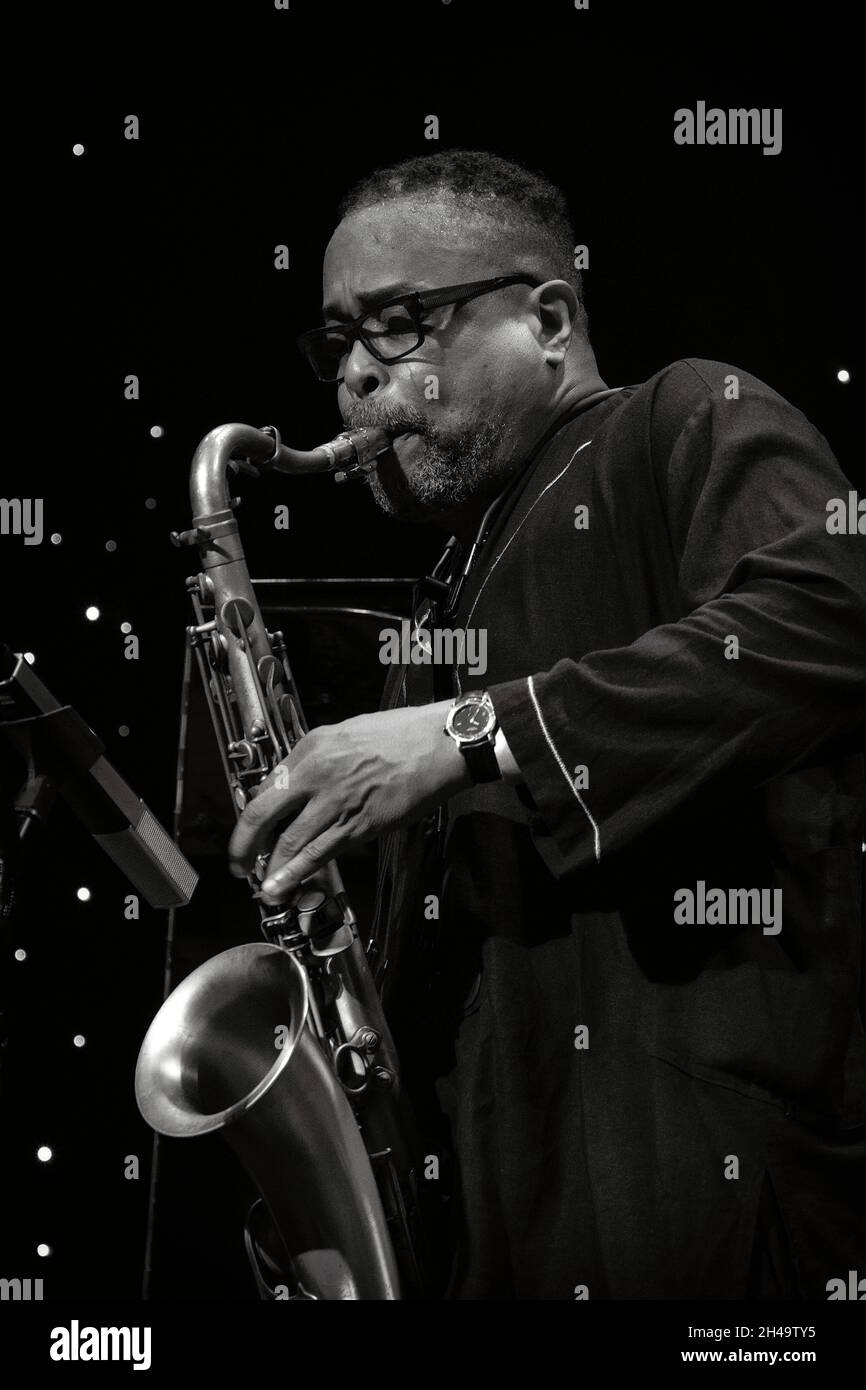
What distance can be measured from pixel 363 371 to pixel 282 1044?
1012 millimetres

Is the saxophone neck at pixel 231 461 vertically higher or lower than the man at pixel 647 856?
higher

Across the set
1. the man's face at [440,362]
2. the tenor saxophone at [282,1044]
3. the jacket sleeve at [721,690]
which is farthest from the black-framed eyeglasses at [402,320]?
the jacket sleeve at [721,690]

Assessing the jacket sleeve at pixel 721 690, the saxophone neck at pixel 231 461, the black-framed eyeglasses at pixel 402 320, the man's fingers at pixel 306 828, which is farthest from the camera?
the saxophone neck at pixel 231 461

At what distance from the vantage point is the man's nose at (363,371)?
2.06 m

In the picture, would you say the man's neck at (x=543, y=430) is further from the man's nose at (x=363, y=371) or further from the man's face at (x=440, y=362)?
the man's nose at (x=363, y=371)

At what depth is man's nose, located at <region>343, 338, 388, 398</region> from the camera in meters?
2.06

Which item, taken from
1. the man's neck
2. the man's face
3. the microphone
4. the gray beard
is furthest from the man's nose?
the microphone

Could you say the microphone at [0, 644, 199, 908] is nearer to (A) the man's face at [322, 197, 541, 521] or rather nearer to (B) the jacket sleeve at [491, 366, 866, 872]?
(B) the jacket sleeve at [491, 366, 866, 872]

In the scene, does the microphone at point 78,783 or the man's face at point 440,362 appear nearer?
the microphone at point 78,783

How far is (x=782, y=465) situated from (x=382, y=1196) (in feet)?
3.67

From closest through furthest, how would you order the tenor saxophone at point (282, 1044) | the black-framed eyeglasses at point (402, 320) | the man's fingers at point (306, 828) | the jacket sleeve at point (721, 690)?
the jacket sleeve at point (721, 690) → the man's fingers at point (306, 828) → the tenor saxophone at point (282, 1044) → the black-framed eyeglasses at point (402, 320)

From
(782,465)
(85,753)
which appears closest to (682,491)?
(782,465)

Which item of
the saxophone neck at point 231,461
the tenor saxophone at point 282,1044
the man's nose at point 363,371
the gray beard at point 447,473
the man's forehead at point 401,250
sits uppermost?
the man's forehead at point 401,250
